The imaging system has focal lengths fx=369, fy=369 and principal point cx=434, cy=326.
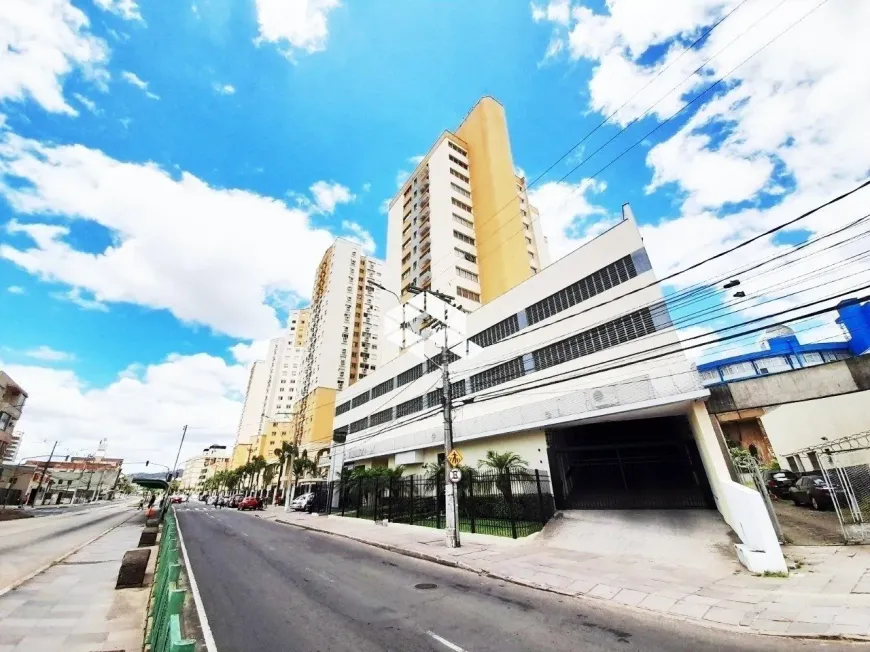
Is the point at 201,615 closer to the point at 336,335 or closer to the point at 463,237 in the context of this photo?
the point at 463,237

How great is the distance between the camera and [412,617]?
6551 millimetres

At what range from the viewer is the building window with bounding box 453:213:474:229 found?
43125 mm

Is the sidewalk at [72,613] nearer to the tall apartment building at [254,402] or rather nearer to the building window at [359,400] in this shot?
the building window at [359,400]

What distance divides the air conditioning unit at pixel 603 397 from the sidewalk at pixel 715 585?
614cm

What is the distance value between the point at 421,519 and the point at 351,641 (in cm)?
1690

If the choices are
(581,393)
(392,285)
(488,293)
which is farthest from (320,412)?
(581,393)

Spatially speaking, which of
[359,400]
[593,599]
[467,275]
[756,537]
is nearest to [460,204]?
[467,275]

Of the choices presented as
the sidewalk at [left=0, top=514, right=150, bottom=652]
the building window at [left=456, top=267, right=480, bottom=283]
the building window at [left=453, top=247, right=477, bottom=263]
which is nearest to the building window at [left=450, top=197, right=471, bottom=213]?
the building window at [left=453, top=247, right=477, bottom=263]

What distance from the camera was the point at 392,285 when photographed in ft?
169

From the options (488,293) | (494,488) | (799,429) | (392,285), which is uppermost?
(392,285)

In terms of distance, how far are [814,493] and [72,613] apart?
2352 centimetres

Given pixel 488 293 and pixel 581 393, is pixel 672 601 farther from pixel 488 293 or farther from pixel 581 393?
pixel 488 293

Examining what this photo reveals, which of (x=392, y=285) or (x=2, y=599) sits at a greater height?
(x=392, y=285)

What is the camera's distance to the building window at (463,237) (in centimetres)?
4225
